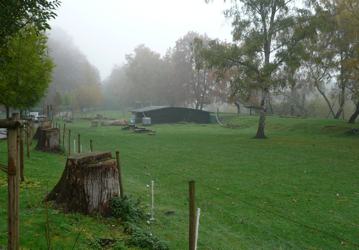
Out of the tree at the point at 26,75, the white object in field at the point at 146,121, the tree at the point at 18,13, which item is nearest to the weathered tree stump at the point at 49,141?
the tree at the point at 26,75

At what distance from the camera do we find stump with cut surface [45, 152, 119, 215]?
743 cm

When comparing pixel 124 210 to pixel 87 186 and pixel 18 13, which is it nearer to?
pixel 87 186

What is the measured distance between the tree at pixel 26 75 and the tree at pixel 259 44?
13737 millimetres

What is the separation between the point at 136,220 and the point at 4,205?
2722 mm

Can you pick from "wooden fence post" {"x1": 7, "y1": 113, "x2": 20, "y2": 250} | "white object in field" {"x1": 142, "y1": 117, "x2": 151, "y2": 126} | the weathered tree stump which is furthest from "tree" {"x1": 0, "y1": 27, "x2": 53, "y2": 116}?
"white object in field" {"x1": 142, "y1": 117, "x2": 151, "y2": 126}

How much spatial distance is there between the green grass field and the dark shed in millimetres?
39185

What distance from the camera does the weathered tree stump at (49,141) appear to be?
18981 millimetres

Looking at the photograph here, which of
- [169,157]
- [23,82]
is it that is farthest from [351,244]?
[23,82]

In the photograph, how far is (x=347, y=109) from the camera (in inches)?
3068

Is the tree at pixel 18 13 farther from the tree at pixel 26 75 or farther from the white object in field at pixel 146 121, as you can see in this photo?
the white object in field at pixel 146 121

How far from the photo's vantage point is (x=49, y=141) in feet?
62.5

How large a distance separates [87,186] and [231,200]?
5.19m

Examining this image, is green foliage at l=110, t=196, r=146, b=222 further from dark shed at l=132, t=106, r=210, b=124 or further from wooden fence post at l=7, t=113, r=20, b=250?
dark shed at l=132, t=106, r=210, b=124

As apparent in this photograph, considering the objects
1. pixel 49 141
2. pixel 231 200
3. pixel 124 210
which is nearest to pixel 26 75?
pixel 49 141
